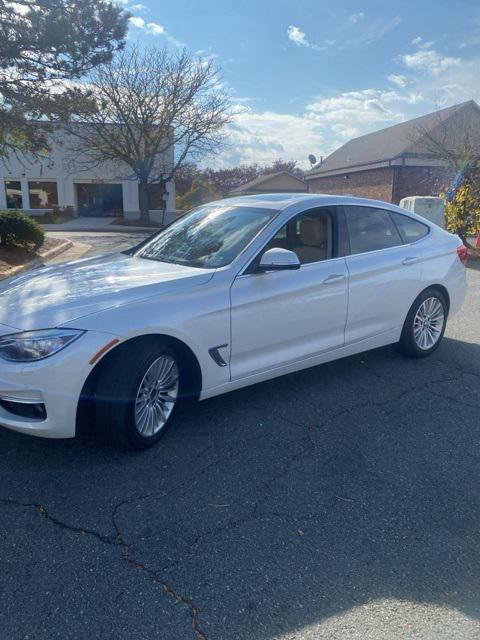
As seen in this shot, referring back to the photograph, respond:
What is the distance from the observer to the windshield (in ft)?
12.4

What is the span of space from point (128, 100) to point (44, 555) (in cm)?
2984

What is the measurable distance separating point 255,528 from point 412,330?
300 cm

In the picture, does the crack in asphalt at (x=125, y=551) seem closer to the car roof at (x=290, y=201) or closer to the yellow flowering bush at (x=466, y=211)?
the car roof at (x=290, y=201)

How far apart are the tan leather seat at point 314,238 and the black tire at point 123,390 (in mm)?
1723

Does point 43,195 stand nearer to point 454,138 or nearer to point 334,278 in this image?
point 454,138

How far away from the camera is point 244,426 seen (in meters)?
3.63

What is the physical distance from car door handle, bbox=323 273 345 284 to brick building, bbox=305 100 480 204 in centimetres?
2079

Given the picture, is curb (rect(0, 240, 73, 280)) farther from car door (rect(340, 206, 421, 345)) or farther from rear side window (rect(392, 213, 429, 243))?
rear side window (rect(392, 213, 429, 243))

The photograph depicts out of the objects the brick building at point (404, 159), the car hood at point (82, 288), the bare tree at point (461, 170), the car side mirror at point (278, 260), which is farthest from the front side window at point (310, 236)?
the brick building at point (404, 159)

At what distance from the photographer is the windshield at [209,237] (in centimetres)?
377

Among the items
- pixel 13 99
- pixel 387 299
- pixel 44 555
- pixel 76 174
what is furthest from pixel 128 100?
pixel 44 555

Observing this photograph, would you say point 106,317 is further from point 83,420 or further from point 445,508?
point 445,508

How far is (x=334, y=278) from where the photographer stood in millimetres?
4070

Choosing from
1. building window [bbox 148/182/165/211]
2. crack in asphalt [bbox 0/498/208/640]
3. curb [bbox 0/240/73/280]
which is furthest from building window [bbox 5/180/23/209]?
crack in asphalt [bbox 0/498/208/640]
